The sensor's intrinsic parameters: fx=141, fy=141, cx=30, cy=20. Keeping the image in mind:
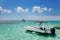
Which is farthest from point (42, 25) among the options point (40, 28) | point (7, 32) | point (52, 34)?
point (7, 32)

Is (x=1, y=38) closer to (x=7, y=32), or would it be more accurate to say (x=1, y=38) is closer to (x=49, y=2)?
(x=7, y=32)

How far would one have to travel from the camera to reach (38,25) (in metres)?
3.15

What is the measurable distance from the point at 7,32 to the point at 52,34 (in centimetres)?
98

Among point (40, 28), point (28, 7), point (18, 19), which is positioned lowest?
point (40, 28)

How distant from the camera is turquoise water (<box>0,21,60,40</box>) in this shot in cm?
303

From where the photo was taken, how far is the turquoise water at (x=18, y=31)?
303 cm

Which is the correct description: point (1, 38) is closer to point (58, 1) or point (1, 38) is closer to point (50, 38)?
point (50, 38)

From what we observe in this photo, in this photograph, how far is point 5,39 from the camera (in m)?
3.01

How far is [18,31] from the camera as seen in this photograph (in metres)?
3.10

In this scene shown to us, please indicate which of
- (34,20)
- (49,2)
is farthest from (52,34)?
(49,2)

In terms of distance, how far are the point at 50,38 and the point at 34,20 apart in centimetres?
53

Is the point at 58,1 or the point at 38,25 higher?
the point at 58,1

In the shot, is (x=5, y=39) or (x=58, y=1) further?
(x=58, y=1)

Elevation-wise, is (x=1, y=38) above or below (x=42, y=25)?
below
